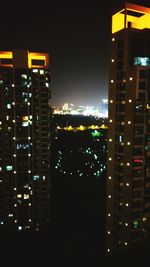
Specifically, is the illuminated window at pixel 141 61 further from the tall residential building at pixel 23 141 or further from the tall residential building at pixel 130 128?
the tall residential building at pixel 23 141

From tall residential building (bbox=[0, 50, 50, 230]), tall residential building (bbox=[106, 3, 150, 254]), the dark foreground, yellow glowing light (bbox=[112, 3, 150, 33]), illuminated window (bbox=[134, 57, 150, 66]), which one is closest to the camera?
the dark foreground

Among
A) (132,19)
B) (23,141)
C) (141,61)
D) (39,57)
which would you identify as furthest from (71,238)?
(132,19)

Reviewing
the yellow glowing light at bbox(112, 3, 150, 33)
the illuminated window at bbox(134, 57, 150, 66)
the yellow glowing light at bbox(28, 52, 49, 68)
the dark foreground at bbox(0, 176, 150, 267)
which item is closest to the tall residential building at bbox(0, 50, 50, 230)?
the yellow glowing light at bbox(28, 52, 49, 68)

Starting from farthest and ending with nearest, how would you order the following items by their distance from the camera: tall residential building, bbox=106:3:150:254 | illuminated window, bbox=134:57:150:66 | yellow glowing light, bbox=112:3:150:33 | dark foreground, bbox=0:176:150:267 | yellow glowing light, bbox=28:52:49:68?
yellow glowing light, bbox=28:52:49:68 → yellow glowing light, bbox=112:3:150:33 → illuminated window, bbox=134:57:150:66 → tall residential building, bbox=106:3:150:254 → dark foreground, bbox=0:176:150:267

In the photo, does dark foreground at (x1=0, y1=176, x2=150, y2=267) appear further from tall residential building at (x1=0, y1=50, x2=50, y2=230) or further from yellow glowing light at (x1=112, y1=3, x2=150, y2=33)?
yellow glowing light at (x1=112, y1=3, x2=150, y2=33)

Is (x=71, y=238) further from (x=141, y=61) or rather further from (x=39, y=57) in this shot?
(x=39, y=57)

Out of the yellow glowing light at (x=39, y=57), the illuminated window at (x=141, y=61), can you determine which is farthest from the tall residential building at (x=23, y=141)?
the illuminated window at (x=141, y=61)

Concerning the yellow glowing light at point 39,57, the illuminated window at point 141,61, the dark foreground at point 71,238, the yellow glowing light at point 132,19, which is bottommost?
the dark foreground at point 71,238

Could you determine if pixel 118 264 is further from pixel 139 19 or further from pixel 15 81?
pixel 15 81
